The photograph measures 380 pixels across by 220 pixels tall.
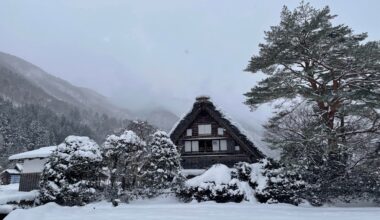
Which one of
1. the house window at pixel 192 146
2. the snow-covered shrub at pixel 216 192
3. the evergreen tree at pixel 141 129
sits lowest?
the snow-covered shrub at pixel 216 192

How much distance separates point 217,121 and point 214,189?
42.8 feet

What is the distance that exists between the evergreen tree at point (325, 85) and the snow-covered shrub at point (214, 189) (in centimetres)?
364

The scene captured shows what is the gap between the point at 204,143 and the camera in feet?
108

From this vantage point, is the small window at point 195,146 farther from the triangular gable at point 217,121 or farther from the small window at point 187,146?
the triangular gable at point 217,121

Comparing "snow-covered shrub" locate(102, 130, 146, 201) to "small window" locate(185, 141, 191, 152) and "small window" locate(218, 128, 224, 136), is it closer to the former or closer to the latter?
"small window" locate(185, 141, 191, 152)

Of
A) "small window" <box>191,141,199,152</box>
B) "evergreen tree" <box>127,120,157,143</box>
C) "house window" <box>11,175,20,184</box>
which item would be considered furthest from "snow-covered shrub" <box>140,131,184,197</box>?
"house window" <box>11,175,20,184</box>

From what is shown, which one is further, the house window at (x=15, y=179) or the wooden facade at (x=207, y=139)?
the house window at (x=15, y=179)

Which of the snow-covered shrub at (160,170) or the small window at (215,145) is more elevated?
the small window at (215,145)

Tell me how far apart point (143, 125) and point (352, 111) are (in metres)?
15.3

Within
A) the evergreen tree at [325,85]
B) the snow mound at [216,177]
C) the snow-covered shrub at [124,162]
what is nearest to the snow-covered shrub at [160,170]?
the snow-covered shrub at [124,162]

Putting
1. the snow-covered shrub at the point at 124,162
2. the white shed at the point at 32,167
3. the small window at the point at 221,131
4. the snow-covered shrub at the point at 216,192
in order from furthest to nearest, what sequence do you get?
the small window at the point at 221,131 < the white shed at the point at 32,167 < the snow-covered shrub at the point at 124,162 < the snow-covered shrub at the point at 216,192

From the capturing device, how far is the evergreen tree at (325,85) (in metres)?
18.6

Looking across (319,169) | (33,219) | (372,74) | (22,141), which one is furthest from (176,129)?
(22,141)

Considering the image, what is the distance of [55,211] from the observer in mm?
14617
